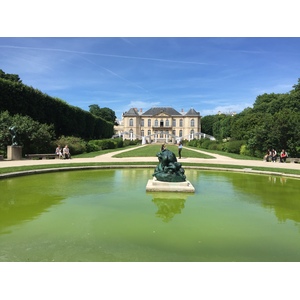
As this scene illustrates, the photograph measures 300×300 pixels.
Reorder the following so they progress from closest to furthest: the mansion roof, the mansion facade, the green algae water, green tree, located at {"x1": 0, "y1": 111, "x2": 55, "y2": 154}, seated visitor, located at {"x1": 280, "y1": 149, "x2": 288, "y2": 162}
Result: the green algae water < green tree, located at {"x1": 0, "y1": 111, "x2": 55, "y2": 154} < seated visitor, located at {"x1": 280, "y1": 149, "x2": 288, "y2": 162} < the mansion facade < the mansion roof

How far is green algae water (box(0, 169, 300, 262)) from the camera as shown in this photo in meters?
3.25

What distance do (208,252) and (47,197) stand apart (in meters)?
4.23

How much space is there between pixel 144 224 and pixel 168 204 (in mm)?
1426

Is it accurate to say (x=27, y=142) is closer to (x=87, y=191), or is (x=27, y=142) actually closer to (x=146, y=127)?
(x=87, y=191)

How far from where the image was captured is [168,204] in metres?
5.66

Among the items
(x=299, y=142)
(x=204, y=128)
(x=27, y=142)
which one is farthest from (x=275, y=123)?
(x=204, y=128)

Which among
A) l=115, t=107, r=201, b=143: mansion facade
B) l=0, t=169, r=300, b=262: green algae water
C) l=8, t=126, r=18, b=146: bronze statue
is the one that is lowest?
l=0, t=169, r=300, b=262: green algae water

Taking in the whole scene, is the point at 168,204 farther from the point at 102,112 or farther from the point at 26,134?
the point at 102,112

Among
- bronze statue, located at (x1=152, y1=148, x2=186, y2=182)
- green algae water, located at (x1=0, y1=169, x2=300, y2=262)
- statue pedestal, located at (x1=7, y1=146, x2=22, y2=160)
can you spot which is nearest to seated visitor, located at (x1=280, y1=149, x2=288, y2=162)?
green algae water, located at (x1=0, y1=169, x2=300, y2=262)

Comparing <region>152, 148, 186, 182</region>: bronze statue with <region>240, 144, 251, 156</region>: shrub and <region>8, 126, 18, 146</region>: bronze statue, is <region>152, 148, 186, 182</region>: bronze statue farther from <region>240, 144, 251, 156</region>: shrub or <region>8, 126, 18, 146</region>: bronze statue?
<region>240, 144, 251, 156</region>: shrub

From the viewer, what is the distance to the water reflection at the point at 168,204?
15.9 feet

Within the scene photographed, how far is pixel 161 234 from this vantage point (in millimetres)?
3885

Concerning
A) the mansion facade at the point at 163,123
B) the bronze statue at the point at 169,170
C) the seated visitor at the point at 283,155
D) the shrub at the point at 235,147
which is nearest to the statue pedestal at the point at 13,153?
the bronze statue at the point at 169,170

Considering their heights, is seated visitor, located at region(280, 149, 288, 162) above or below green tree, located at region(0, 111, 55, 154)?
below
